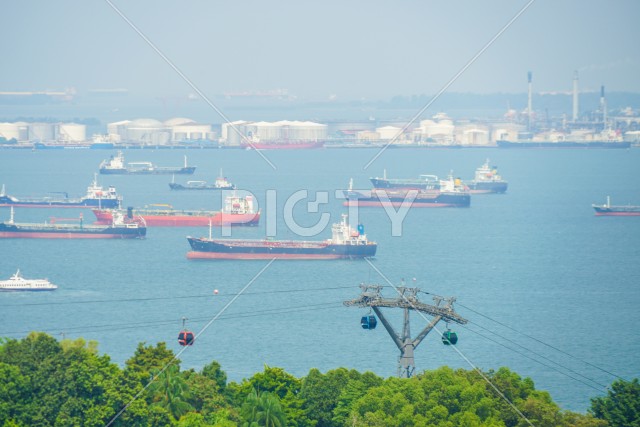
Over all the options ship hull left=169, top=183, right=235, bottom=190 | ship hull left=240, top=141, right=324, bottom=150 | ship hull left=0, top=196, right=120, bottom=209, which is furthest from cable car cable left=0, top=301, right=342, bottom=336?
ship hull left=240, top=141, right=324, bottom=150

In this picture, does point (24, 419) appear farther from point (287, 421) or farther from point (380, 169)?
point (380, 169)

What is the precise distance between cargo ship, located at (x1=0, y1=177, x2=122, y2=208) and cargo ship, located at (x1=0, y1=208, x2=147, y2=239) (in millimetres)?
9772

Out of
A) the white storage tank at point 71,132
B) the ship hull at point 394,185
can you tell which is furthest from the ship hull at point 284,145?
the ship hull at point 394,185

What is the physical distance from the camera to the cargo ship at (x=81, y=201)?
7125 centimetres

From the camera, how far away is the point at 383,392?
21344 mm

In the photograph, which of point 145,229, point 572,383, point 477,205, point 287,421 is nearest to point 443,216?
point 477,205

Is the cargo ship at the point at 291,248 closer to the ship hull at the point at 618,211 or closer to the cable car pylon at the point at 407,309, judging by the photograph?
the ship hull at the point at 618,211

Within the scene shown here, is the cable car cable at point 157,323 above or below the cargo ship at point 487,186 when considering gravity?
below

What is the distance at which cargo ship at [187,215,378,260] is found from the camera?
2008 inches

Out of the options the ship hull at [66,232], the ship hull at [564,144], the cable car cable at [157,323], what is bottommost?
the cable car cable at [157,323]

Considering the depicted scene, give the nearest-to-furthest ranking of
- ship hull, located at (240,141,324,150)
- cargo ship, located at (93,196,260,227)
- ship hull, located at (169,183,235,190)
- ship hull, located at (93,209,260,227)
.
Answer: cargo ship, located at (93,196,260,227) < ship hull, located at (93,209,260,227) < ship hull, located at (169,183,235,190) < ship hull, located at (240,141,324,150)

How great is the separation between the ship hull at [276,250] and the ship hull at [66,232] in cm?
779

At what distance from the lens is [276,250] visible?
51.1 m

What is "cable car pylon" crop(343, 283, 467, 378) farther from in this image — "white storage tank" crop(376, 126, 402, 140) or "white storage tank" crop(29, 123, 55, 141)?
"white storage tank" crop(29, 123, 55, 141)
